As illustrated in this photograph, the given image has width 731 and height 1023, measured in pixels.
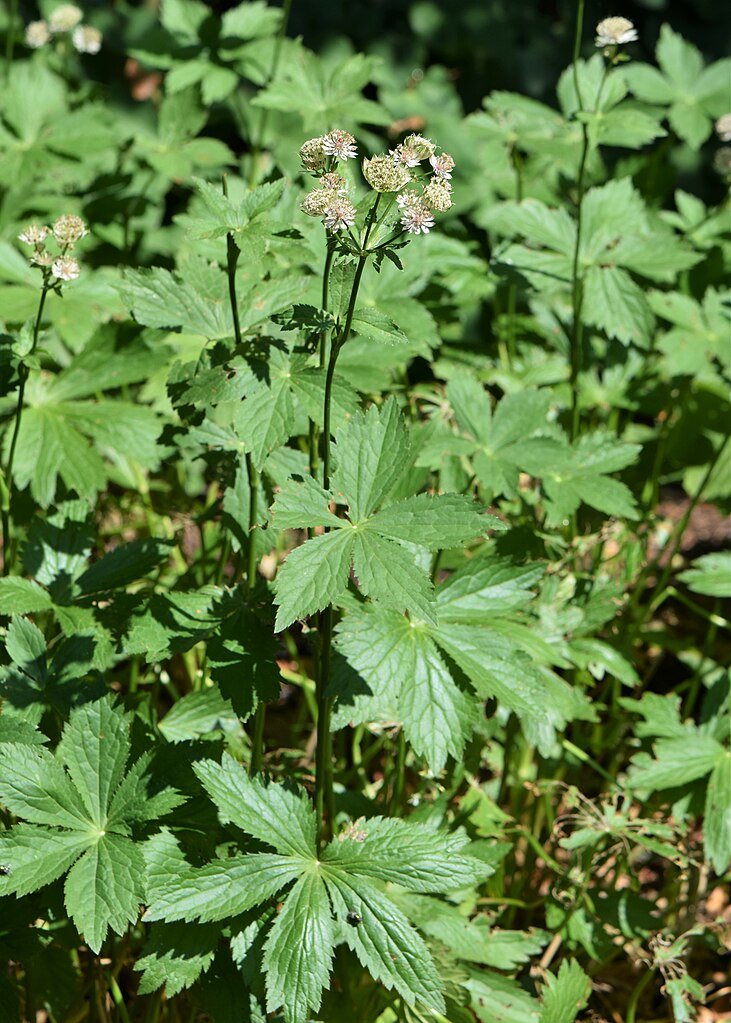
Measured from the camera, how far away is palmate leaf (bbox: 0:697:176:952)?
1.59m

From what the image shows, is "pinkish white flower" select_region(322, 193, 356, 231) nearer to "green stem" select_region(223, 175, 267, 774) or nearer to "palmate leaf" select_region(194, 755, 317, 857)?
"green stem" select_region(223, 175, 267, 774)

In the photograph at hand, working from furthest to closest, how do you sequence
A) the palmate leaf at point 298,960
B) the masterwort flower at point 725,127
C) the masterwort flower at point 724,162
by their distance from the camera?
the masterwort flower at point 724,162 < the masterwort flower at point 725,127 < the palmate leaf at point 298,960

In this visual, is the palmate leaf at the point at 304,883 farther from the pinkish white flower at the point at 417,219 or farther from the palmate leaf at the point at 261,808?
the pinkish white flower at the point at 417,219

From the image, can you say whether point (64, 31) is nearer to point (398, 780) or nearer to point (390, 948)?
point (398, 780)

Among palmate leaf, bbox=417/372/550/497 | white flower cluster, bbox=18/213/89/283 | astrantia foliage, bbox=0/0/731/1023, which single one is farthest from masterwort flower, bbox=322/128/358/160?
palmate leaf, bbox=417/372/550/497

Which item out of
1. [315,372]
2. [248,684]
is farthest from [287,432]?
[248,684]

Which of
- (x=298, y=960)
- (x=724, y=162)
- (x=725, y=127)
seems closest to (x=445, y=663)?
(x=298, y=960)

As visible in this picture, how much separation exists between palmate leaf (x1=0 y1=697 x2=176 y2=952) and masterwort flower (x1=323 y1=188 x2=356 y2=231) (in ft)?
2.78

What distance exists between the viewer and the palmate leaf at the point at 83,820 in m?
1.59

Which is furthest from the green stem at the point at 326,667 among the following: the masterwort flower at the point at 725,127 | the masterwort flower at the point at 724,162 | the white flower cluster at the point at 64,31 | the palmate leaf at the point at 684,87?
the white flower cluster at the point at 64,31

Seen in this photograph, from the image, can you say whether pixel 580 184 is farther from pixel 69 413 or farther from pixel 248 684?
pixel 248 684

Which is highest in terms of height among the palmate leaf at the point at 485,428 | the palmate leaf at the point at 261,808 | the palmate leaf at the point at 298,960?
the palmate leaf at the point at 485,428

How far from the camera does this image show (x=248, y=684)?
1.78 metres

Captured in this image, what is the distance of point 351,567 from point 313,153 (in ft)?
2.20
